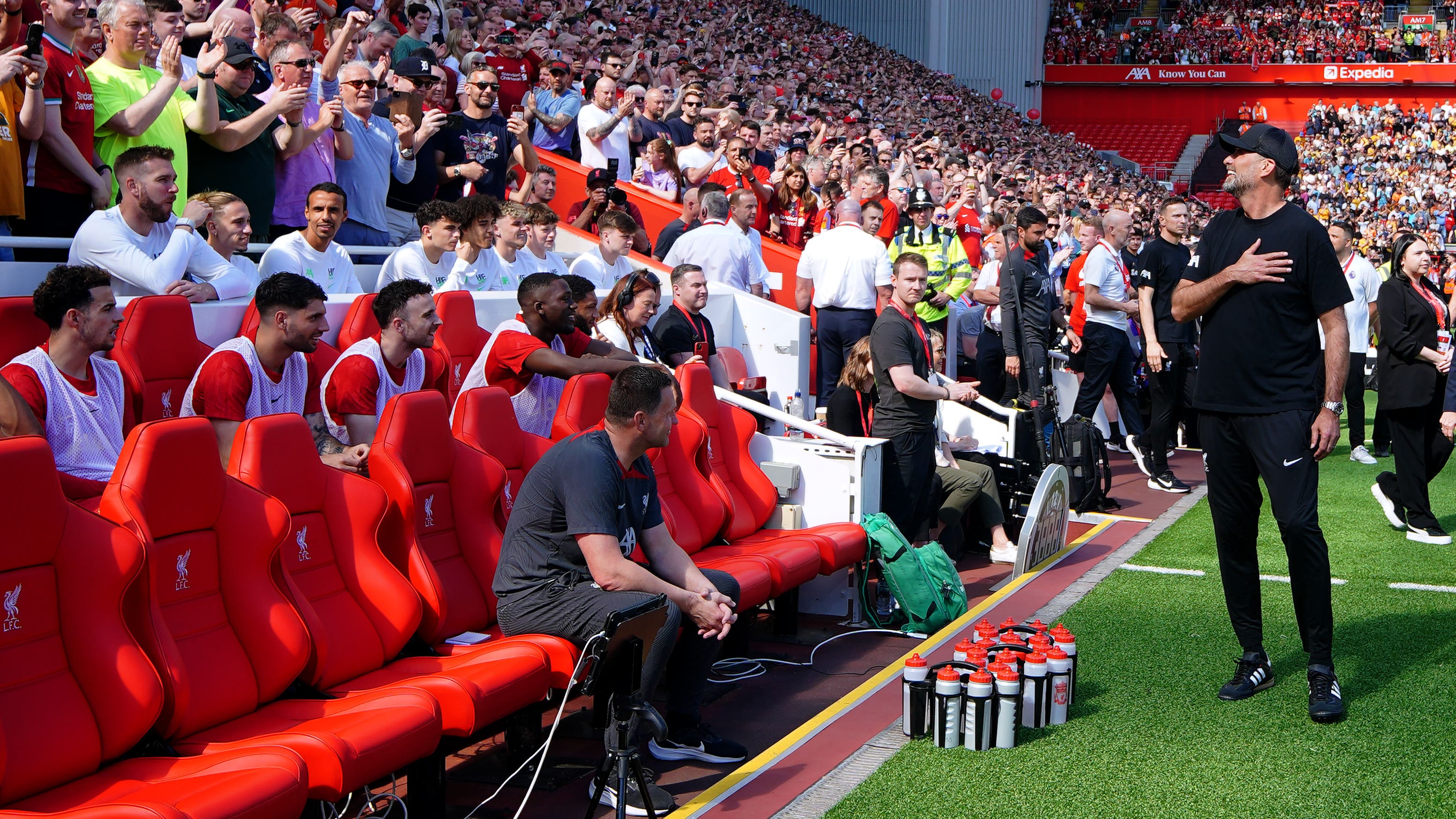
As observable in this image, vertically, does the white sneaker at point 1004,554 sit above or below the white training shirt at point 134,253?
below

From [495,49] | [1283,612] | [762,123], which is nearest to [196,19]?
[495,49]

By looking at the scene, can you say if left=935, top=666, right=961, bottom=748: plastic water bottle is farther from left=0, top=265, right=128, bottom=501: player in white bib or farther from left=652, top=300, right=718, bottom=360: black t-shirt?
left=652, top=300, right=718, bottom=360: black t-shirt

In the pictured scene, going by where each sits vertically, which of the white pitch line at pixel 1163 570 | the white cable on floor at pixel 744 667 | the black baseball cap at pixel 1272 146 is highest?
the black baseball cap at pixel 1272 146

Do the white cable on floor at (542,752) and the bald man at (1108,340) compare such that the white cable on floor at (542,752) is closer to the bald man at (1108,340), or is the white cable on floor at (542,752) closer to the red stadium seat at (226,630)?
the red stadium seat at (226,630)

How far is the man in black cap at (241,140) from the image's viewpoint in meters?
6.04

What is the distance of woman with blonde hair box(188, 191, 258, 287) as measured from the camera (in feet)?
17.4

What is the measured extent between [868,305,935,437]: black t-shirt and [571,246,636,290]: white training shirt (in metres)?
1.61

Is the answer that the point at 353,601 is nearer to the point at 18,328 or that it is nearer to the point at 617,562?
the point at 617,562

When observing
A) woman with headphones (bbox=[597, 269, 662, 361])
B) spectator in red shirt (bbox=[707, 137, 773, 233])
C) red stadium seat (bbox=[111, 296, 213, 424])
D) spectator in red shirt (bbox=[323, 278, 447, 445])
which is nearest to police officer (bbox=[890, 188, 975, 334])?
spectator in red shirt (bbox=[707, 137, 773, 233])

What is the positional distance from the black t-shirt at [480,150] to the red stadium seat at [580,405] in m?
2.62

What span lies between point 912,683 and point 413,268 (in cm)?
330

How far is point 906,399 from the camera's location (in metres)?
6.78

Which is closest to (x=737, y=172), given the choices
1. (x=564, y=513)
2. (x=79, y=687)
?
(x=564, y=513)

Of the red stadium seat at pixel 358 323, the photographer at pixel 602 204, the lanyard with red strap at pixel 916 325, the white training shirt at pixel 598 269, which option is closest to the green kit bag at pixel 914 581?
the lanyard with red strap at pixel 916 325
